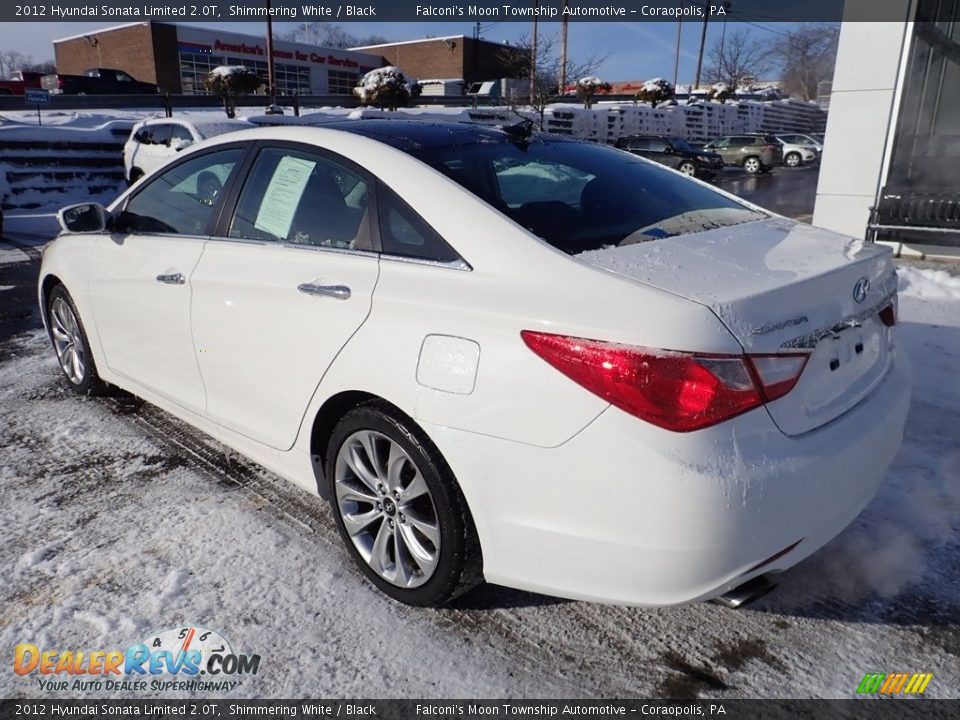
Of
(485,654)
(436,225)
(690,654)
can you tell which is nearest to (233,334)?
(436,225)

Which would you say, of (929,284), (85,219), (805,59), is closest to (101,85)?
(85,219)

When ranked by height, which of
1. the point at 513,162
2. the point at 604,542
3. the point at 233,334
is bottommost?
the point at 604,542

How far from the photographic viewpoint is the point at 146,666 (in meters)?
2.21

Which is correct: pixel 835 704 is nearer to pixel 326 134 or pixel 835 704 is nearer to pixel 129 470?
pixel 326 134

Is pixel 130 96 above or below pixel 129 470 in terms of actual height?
above

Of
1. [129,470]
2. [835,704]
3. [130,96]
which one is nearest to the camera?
[835,704]

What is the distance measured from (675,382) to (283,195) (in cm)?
182

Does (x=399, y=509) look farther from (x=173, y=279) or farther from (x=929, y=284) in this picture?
(x=929, y=284)

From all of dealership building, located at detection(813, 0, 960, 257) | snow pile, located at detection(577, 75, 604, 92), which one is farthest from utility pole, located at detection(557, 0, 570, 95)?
dealership building, located at detection(813, 0, 960, 257)

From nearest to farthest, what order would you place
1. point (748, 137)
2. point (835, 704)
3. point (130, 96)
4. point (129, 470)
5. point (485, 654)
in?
point (835, 704), point (485, 654), point (129, 470), point (748, 137), point (130, 96)

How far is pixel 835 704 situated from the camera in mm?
2049

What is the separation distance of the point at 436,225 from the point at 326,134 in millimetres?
822

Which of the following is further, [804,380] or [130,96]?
[130,96]

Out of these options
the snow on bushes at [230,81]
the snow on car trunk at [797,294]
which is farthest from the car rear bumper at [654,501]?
the snow on bushes at [230,81]
